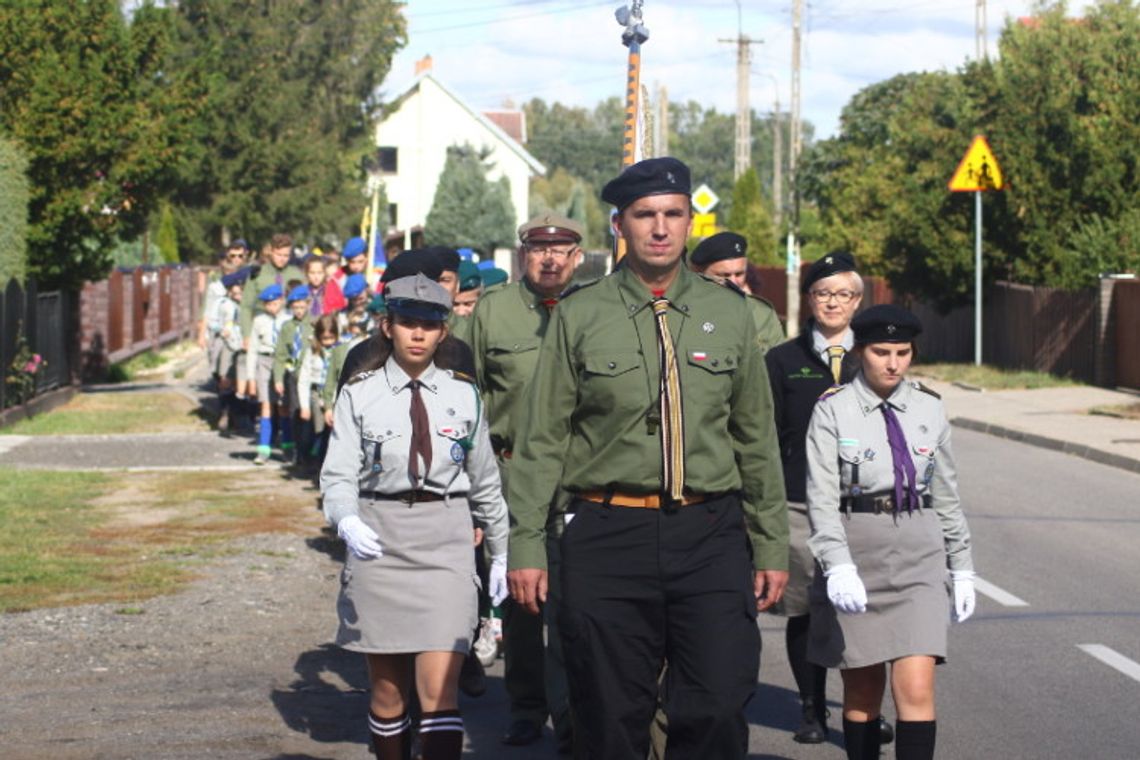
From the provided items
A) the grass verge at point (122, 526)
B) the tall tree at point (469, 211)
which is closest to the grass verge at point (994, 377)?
the grass verge at point (122, 526)

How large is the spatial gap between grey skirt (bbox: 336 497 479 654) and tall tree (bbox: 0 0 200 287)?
17075 millimetres

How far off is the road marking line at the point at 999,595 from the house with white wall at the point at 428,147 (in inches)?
3162

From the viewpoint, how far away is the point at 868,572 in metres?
5.94

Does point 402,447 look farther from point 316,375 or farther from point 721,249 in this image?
point 316,375

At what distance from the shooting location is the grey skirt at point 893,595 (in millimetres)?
5891

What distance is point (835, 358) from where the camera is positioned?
7180mm

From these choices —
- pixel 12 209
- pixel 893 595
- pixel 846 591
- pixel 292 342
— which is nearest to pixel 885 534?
pixel 893 595

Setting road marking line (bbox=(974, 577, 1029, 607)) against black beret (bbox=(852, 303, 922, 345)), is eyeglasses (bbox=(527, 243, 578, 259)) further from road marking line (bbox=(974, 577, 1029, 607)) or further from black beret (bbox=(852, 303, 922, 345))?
road marking line (bbox=(974, 577, 1029, 607))

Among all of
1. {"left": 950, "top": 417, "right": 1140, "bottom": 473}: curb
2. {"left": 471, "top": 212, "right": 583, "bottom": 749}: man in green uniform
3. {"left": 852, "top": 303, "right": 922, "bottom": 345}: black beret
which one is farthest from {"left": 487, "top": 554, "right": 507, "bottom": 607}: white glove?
{"left": 950, "top": 417, "right": 1140, "bottom": 473}: curb

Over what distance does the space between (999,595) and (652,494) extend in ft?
20.7

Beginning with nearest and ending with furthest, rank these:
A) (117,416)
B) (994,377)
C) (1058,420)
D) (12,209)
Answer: (12,209), (1058,420), (117,416), (994,377)

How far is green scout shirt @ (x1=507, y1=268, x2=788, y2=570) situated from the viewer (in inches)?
197

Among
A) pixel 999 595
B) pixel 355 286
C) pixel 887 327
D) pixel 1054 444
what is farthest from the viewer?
pixel 1054 444

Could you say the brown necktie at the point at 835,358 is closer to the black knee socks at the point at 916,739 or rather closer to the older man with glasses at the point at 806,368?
the older man with glasses at the point at 806,368
